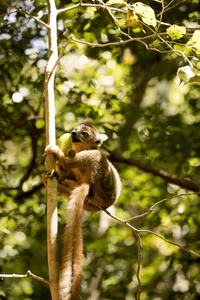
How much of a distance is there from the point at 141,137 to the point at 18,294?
4.57 m

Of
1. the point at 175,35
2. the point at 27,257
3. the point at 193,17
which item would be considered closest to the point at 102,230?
the point at 27,257

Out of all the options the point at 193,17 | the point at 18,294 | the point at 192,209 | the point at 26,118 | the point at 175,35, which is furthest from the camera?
the point at 18,294

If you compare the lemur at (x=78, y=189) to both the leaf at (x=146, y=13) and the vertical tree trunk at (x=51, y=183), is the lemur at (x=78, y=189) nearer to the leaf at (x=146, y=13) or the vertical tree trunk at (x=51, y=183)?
the vertical tree trunk at (x=51, y=183)

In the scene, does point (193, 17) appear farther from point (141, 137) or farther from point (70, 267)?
point (70, 267)

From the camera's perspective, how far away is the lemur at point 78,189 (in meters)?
3.24

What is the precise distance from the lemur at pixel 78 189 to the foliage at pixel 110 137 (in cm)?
148

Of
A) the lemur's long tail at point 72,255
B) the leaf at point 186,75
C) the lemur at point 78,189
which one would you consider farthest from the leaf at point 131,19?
the lemur's long tail at point 72,255

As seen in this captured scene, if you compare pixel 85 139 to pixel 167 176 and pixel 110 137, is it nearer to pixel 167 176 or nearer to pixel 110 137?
pixel 110 137

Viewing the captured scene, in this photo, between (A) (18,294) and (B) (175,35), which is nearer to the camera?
(B) (175,35)

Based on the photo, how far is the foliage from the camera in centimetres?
677

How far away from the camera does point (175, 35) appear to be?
10.7 feet

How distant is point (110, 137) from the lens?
6.76 meters

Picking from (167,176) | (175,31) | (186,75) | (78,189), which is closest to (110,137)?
(167,176)

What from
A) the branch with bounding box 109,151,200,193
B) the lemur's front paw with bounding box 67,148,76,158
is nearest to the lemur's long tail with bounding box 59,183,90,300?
the lemur's front paw with bounding box 67,148,76,158
